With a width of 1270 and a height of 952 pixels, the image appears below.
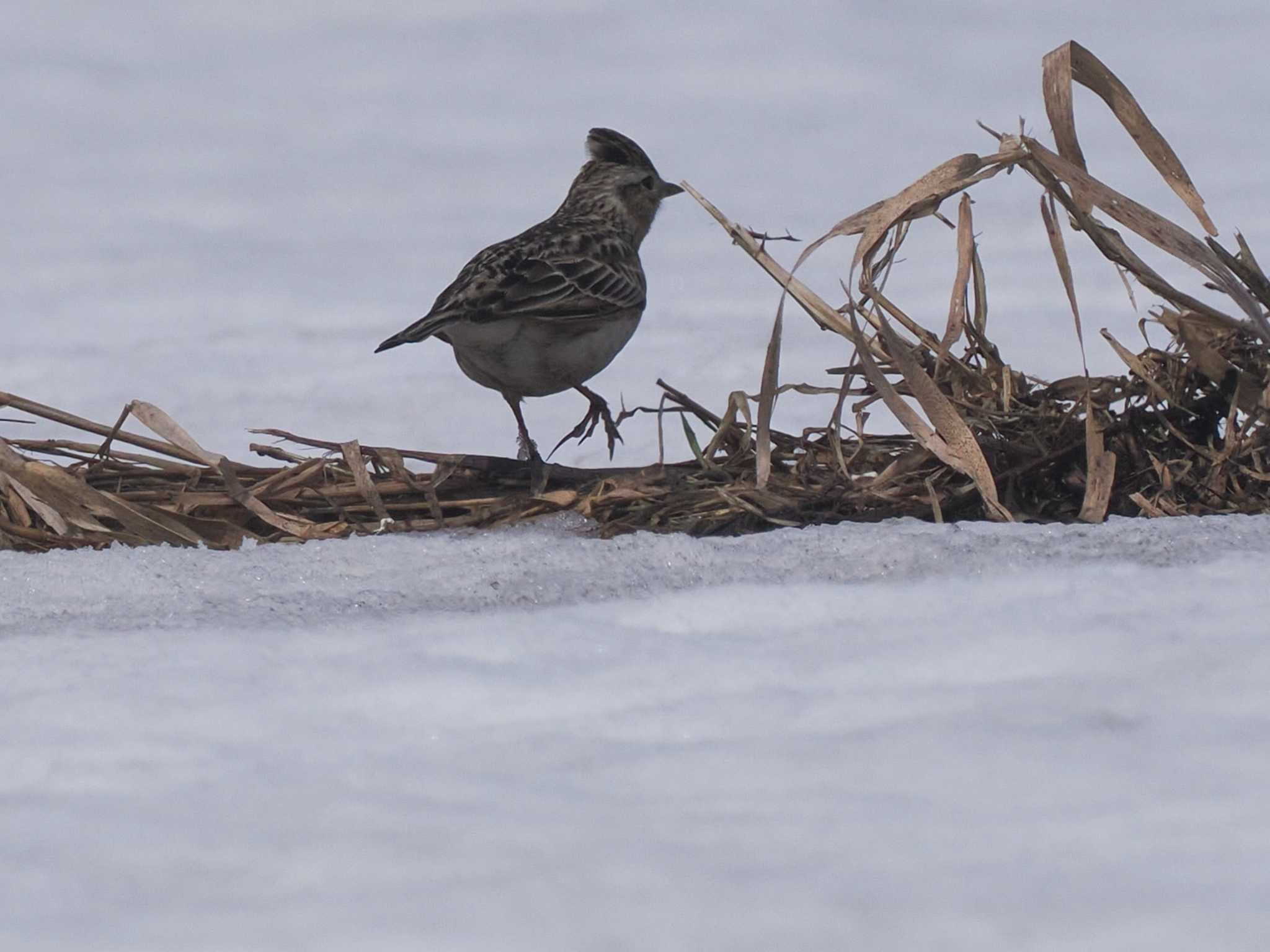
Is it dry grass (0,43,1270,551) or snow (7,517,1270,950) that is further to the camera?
dry grass (0,43,1270,551)

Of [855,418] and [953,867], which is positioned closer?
[953,867]

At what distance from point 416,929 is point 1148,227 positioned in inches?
104

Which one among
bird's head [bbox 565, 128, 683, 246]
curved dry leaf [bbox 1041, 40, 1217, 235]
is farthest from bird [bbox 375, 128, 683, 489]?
curved dry leaf [bbox 1041, 40, 1217, 235]

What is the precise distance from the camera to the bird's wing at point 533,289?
4.75 m

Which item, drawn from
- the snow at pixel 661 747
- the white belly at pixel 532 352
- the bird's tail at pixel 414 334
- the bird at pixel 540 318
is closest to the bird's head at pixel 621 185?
the bird at pixel 540 318

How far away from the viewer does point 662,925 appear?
5.56ft

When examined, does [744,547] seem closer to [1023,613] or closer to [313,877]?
[1023,613]

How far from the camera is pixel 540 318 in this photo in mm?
4871

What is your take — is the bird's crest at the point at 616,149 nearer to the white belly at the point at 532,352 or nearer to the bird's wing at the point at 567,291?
the bird's wing at the point at 567,291

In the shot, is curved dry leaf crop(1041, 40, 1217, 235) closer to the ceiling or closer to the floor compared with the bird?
closer to the ceiling

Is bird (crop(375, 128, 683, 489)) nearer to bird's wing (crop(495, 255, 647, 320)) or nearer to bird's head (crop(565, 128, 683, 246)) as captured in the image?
bird's wing (crop(495, 255, 647, 320))

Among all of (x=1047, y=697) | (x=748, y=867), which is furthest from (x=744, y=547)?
(x=748, y=867)

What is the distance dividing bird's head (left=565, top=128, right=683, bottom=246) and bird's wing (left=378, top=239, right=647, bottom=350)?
782mm

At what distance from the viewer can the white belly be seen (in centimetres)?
486
